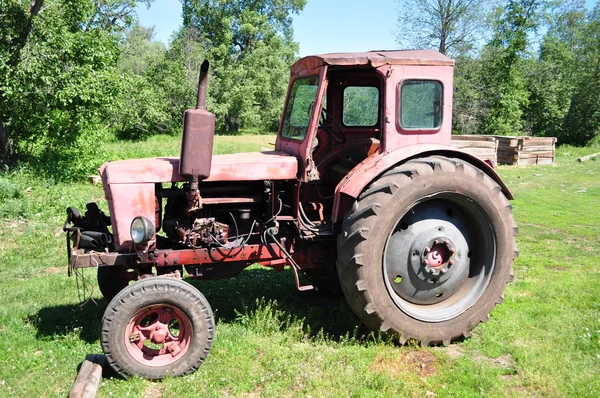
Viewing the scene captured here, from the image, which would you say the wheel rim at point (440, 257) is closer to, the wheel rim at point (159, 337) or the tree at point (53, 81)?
the wheel rim at point (159, 337)

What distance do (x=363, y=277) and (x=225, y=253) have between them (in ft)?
4.27

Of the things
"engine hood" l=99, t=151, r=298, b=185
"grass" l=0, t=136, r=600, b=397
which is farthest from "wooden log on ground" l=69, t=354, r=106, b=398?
"engine hood" l=99, t=151, r=298, b=185

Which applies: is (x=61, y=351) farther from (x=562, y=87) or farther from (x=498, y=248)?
(x=562, y=87)

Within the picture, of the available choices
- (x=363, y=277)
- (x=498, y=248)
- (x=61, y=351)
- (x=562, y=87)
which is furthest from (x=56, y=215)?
(x=562, y=87)

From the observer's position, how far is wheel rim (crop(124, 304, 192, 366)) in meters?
4.39

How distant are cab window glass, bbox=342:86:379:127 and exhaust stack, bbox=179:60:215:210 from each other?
195 centimetres

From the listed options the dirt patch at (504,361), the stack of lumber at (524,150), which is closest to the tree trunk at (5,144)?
the dirt patch at (504,361)

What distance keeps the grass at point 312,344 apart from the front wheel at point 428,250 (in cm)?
33

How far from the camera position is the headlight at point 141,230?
14.6 ft

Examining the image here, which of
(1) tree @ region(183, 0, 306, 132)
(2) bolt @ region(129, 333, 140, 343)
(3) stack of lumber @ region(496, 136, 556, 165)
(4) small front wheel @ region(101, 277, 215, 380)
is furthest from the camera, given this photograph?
(1) tree @ region(183, 0, 306, 132)

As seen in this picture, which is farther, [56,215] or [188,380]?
[56,215]

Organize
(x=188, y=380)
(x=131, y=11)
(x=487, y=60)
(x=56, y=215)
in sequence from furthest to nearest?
(x=487, y=60) < (x=131, y=11) < (x=56, y=215) < (x=188, y=380)

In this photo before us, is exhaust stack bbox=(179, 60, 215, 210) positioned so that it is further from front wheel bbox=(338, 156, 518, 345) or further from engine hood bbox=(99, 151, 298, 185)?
front wheel bbox=(338, 156, 518, 345)

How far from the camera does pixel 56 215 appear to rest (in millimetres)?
9992
